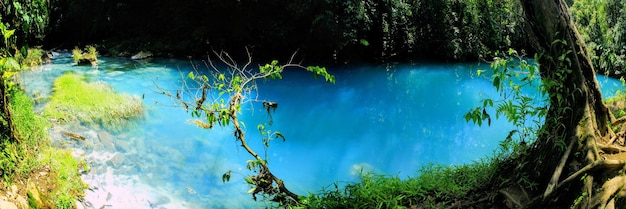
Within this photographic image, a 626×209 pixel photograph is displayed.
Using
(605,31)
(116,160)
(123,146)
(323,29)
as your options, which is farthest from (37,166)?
(605,31)

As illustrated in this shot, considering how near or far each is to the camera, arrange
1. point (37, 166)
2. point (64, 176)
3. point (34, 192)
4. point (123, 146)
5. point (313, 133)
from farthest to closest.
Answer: point (313, 133) < point (123, 146) < point (64, 176) < point (37, 166) < point (34, 192)

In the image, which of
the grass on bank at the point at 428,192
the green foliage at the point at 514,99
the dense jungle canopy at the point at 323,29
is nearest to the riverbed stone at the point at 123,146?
the grass on bank at the point at 428,192

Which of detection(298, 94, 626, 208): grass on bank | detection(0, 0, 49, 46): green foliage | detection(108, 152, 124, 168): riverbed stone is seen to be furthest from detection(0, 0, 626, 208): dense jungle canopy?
detection(298, 94, 626, 208): grass on bank

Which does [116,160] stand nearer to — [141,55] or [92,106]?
[92,106]

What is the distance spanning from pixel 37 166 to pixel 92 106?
3230 millimetres

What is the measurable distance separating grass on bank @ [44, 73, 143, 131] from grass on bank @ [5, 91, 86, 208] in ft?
5.20

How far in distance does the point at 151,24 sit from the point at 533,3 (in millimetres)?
13890

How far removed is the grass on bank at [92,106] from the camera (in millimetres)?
7387

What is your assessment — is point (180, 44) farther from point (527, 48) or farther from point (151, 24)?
point (527, 48)

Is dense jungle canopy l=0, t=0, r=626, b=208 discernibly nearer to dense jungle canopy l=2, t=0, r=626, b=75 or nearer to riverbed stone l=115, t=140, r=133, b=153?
dense jungle canopy l=2, t=0, r=626, b=75

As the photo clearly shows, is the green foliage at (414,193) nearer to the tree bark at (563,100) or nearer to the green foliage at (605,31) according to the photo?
the tree bark at (563,100)

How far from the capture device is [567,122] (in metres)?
2.96

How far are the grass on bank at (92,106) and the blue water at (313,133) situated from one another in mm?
276

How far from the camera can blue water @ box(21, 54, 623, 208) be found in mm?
6148
